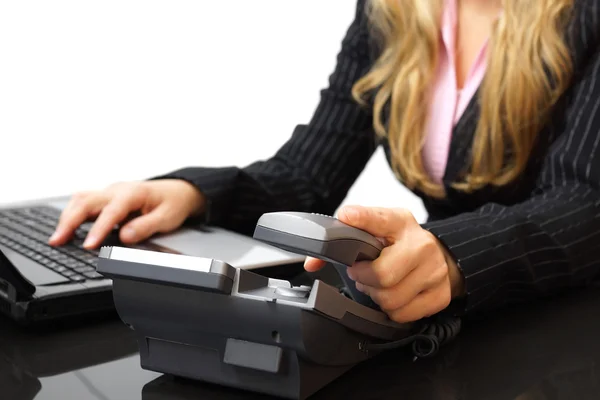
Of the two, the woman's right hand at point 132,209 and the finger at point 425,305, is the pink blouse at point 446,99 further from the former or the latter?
the finger at point 425,305

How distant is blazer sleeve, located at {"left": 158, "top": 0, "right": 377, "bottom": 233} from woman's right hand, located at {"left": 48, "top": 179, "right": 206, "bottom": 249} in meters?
0.12

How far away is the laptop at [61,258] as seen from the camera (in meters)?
0.61

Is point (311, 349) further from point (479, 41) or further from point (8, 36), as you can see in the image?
point (8, 36)

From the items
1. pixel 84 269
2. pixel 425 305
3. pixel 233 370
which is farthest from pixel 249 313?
pixel 84 269

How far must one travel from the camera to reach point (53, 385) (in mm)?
515

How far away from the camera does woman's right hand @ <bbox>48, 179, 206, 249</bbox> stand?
841mm

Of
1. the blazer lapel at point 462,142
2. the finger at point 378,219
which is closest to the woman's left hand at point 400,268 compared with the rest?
the finger at point 378,219

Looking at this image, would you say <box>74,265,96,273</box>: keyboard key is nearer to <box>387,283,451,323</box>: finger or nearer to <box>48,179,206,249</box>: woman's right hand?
<box>48,179,206,249</box>: woman's right hand

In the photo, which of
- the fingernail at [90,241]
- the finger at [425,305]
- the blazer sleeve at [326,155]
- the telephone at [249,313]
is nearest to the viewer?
the telephone at [249,313]

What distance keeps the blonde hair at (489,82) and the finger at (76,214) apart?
0.44 metres

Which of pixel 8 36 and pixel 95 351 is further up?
pixel 8 36

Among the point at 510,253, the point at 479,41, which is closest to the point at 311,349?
the point at 510,253

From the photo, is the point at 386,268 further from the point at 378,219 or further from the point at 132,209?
the point at 132,209

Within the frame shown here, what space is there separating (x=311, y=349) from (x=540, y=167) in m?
0.62
